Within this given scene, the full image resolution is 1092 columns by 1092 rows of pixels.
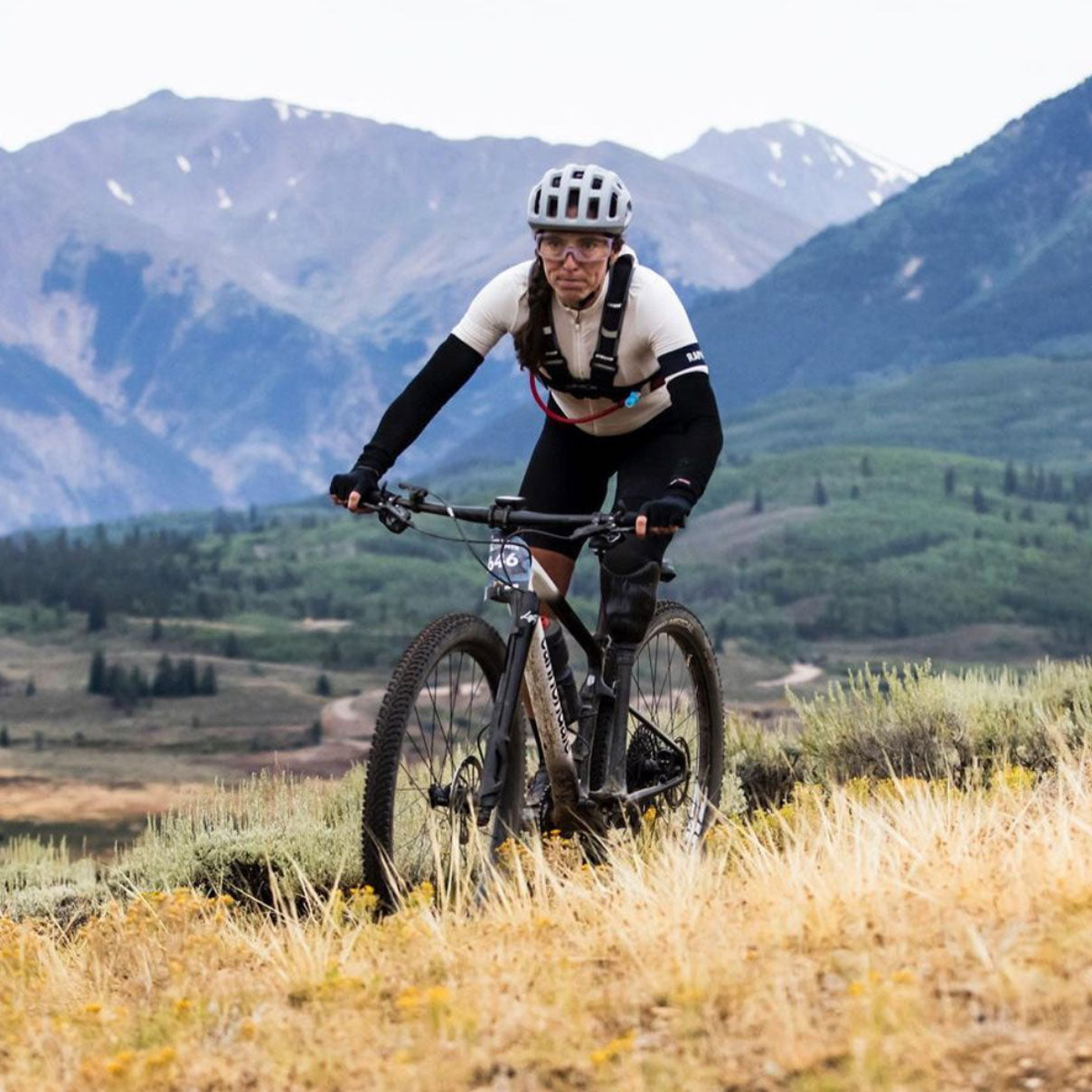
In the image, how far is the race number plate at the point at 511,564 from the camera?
19.2 ft

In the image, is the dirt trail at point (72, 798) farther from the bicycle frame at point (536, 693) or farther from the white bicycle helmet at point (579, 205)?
the white bicycle helmet at point (579, 205)

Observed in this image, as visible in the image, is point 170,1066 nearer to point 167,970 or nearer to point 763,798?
point 167,970

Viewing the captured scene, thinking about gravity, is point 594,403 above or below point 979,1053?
above

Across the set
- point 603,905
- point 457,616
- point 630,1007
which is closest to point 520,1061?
point 630,1007

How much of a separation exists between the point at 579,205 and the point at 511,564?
119cm

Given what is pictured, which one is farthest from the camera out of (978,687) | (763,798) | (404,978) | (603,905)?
(978,687)

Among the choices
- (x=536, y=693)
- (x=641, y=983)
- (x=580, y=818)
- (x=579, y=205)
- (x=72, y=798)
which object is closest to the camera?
(x=641, y=983)

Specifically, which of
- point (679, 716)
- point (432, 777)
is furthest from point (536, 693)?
point (679, 716)

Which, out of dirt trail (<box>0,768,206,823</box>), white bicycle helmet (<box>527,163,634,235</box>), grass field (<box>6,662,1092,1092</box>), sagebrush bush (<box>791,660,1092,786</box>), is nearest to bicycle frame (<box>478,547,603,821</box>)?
grass field (<box>6,662,1092,1092</box>)

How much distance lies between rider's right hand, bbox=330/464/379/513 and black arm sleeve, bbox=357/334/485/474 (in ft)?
0.44

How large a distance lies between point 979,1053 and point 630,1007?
833mm

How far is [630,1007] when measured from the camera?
4.16m

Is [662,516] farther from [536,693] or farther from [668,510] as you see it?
[536,693]

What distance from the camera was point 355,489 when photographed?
5.88 metres
